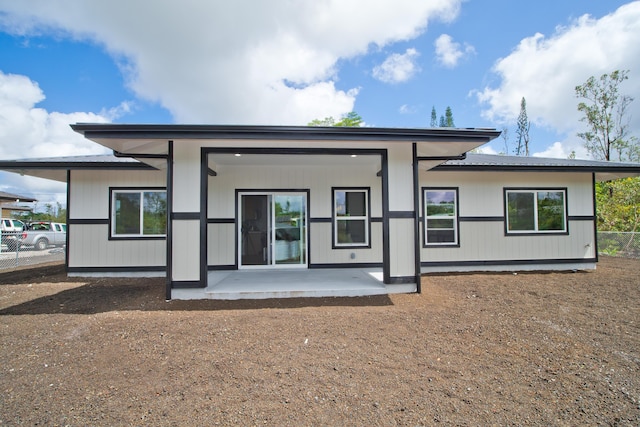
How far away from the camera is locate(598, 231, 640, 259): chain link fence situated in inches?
411

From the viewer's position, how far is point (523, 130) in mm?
29828

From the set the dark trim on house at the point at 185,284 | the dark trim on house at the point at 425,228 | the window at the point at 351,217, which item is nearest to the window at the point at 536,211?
the dark trim on house at the point at 425,228

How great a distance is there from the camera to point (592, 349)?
10.6 ft

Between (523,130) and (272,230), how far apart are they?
32.1m

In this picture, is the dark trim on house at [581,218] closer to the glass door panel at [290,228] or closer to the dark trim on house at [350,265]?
the dark trim on house at [350,265]

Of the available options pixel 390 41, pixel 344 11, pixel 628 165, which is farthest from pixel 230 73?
pixel 628 165

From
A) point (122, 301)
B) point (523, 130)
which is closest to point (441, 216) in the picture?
point (122, 301)

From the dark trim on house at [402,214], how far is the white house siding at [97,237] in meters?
5.63

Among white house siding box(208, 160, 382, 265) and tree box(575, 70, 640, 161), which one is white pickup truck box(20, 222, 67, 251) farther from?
tree box(575, 70, 640, 161)

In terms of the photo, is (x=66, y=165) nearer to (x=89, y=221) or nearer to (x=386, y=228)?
(x=89, y=221)

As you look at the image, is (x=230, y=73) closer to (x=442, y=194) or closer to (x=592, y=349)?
(x=442, y=194)

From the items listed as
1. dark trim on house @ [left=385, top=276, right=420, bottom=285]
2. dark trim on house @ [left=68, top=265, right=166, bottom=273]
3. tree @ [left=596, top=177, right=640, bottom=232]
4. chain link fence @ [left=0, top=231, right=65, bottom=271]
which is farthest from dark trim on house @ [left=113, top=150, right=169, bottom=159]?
tree @ [left=596, top=177, right=640, bottom=232]

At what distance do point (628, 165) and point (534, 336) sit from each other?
23.0 ft

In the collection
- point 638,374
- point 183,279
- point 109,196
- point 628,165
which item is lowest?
point 638,374
